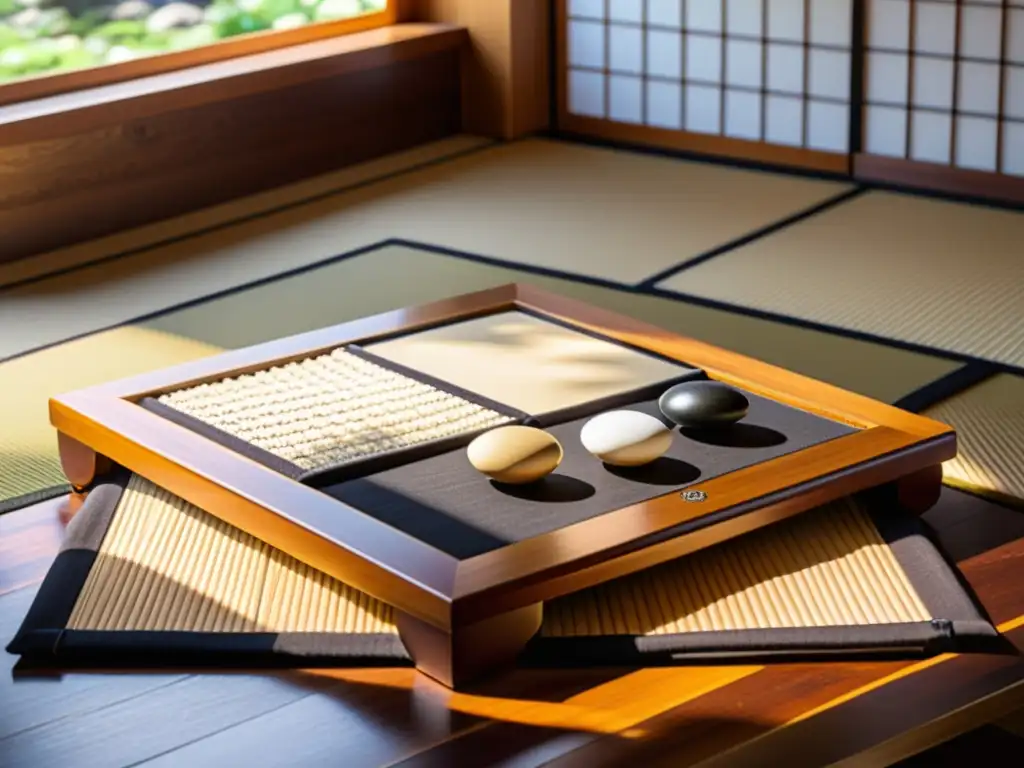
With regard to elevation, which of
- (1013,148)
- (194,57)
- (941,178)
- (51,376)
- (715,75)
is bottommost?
(51,376)

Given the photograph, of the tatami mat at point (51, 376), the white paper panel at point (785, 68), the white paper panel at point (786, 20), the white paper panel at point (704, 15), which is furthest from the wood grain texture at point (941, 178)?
the tatami mat at point (51, 376)

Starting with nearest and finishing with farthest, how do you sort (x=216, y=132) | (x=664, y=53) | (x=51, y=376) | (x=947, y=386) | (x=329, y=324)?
(x=947, y=386) → (x=51, y=376) → (x=329, y=324) → (x=216, y=132) → (x=664, y=53)

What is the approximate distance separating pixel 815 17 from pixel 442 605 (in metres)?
3.56

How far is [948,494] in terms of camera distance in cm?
302

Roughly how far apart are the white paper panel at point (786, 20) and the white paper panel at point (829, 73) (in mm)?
84

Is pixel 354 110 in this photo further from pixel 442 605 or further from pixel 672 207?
pixel 442 605

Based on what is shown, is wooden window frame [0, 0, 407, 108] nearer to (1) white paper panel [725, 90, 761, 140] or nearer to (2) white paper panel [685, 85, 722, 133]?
(2) white paper panel [685, 85, 722, 133]

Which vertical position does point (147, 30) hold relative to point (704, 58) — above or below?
above

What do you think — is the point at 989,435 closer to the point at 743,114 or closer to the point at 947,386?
the point at 947,386

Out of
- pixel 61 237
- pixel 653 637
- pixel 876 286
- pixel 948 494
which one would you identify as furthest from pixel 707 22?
pixel 653 637

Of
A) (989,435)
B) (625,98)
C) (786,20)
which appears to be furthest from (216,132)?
(989,435)

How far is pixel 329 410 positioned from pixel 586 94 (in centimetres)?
330

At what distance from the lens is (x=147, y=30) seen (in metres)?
5.28

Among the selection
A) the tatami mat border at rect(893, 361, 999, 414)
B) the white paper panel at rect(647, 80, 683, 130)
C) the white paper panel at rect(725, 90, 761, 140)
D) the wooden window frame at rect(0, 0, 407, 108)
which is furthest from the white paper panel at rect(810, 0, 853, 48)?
the tatami mat border at rect(893, 361, 999, 414)
